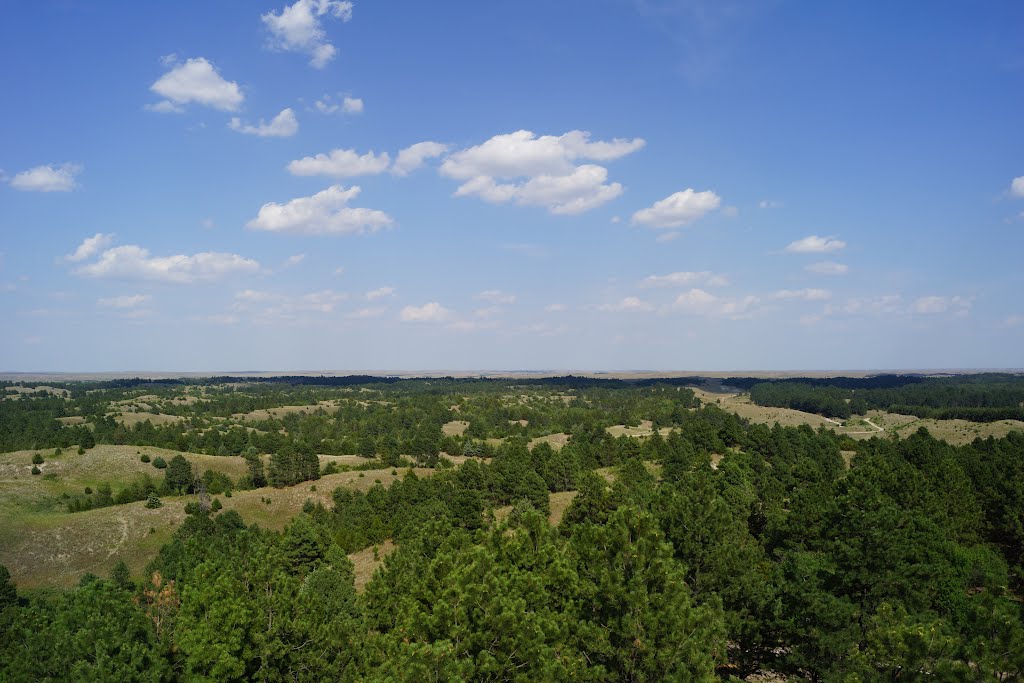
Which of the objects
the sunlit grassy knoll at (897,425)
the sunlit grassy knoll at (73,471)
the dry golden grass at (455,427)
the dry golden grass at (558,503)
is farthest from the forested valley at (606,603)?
the dry golden grass at (455,427)

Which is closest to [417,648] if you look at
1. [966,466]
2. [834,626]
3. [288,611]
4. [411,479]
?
[288,611]

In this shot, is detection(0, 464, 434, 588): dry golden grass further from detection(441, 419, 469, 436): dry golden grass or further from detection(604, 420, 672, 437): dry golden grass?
detection(604, 420, 672, 437): dry golden grass

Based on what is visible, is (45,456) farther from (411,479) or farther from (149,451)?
(411,479)

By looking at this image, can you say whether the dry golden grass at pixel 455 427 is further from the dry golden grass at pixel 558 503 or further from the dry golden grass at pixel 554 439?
the dry golden grass at pixel 558 503

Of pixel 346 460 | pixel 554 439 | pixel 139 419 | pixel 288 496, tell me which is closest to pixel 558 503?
pixel 288 496

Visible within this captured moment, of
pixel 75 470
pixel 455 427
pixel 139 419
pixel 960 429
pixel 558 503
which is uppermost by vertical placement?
pixel 960 429

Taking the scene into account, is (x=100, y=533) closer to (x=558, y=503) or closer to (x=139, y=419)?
(x=558, y=503)

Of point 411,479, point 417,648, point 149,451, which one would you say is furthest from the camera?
point 149,451
